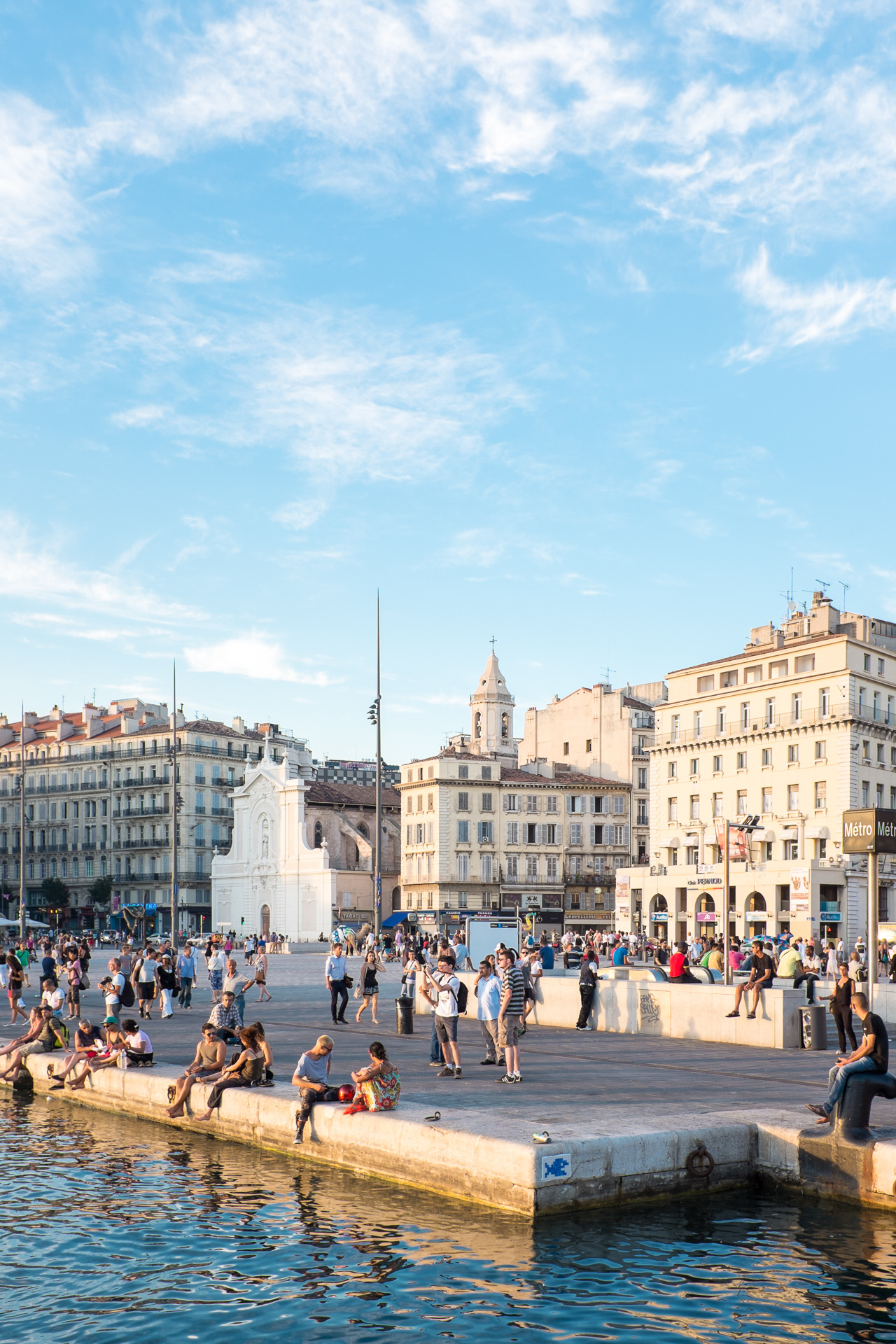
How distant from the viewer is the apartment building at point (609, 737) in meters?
94.6

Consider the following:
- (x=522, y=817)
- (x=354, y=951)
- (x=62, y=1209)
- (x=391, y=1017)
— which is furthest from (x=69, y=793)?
(x=62, y=1209)

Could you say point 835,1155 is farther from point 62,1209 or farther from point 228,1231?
point 62,1209

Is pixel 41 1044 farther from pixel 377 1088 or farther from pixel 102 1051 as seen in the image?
pixel 377 1088

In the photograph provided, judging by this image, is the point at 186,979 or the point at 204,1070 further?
the point at 186,979

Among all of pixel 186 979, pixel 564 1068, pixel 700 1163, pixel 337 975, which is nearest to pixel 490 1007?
pixel 564 1068

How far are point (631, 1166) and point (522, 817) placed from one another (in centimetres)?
8001

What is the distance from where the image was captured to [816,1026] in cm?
2302

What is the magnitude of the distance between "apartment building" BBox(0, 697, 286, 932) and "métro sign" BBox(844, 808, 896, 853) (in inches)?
3296

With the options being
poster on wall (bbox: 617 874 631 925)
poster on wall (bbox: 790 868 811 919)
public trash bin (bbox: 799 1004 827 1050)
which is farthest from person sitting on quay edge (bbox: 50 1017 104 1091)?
poster on wall (bbox: 617 874 631 925)

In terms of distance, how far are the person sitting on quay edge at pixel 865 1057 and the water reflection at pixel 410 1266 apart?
1.11m

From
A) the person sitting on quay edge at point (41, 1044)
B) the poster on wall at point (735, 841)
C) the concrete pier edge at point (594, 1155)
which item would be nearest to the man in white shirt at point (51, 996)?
the person sitting on quay edge at point (41, 1044)

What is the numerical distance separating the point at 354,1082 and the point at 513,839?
7812 cm

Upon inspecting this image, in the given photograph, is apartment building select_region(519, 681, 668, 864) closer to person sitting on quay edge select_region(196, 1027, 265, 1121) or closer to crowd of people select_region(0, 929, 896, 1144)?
crowd of people select_region(0, 929, 896, 1144)

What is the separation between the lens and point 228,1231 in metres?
12.4
